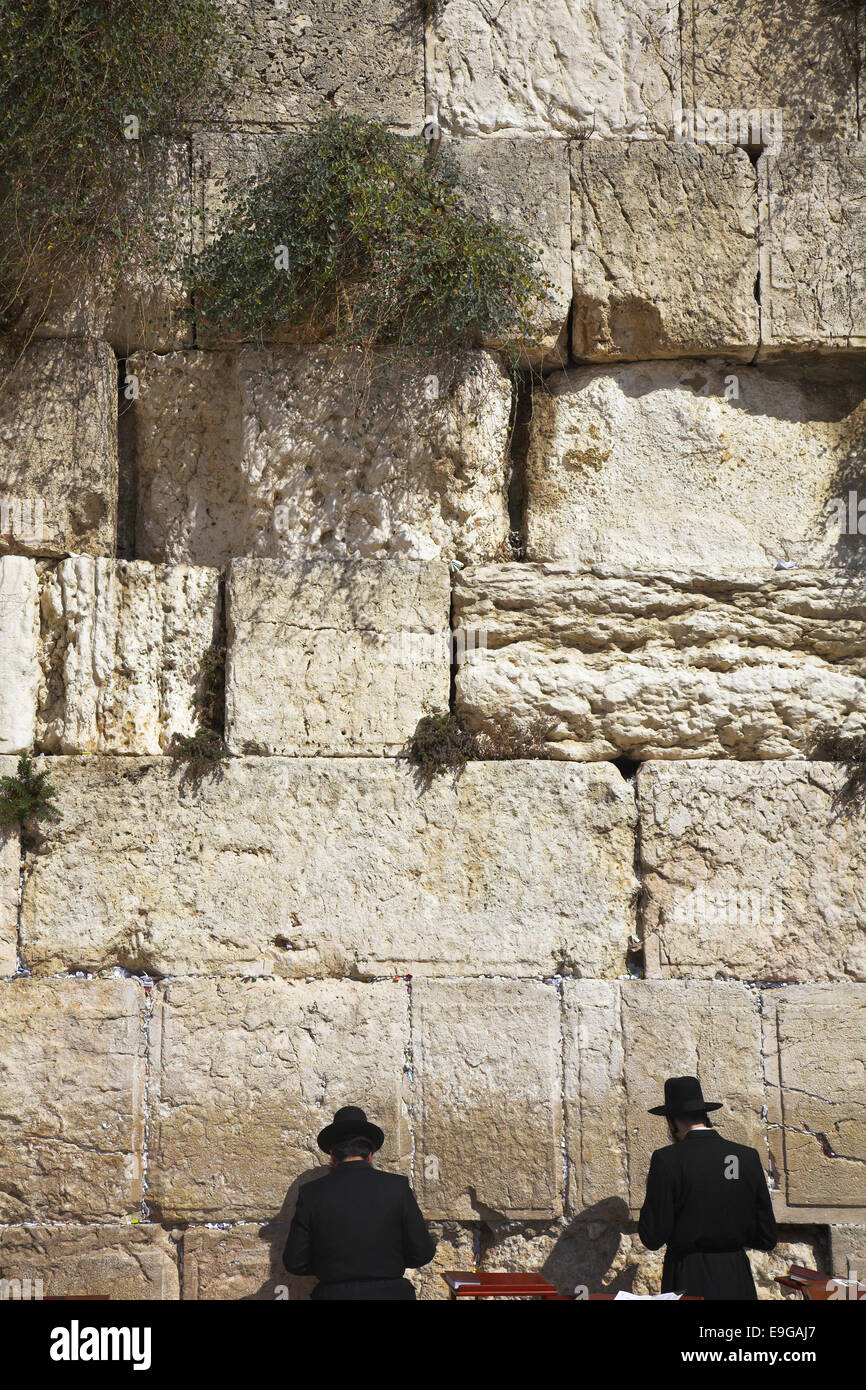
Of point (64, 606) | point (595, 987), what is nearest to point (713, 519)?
point (595, 987)

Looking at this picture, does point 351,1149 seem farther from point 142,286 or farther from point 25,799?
point 142,286

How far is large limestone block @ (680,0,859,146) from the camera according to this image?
625 centimetres

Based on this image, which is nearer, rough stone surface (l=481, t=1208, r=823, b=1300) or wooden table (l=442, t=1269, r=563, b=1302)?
wooden table (l=442, t=1269, r=563, b=1302)

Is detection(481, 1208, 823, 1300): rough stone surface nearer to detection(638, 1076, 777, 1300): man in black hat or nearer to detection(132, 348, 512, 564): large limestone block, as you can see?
detection(638, 1076, 777, 1300): man in black hat

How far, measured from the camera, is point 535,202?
19.7ft

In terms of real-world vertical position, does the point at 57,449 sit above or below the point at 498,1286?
above

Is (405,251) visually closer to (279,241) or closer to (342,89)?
(279,241)

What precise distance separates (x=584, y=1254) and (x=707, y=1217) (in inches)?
31.7

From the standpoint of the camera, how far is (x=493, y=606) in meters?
5.80

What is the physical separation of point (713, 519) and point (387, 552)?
5.08ft

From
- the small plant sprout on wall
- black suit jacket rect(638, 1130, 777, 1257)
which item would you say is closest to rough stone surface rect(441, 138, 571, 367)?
the small plant sprout on wall

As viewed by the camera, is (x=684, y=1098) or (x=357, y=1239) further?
(x=684, y=1098)

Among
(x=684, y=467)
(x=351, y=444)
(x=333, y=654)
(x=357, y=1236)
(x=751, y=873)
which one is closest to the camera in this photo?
(x=357, y=1236)

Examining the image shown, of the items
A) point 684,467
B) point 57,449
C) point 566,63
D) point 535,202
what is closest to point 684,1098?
point 684,467
